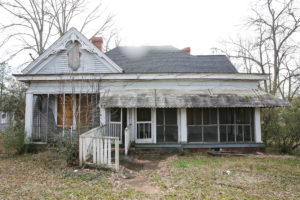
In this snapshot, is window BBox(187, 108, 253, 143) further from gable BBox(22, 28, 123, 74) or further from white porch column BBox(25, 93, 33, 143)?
white porch column BBox(25, 93, 33, 143)

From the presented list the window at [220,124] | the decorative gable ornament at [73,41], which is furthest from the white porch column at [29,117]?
the window at [220,124]

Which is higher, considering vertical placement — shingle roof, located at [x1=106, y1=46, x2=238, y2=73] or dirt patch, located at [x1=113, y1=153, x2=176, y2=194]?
shingle roof, located at [x1=106, y1=46, x2=238, y2=73]

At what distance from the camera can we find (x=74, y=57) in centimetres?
1093

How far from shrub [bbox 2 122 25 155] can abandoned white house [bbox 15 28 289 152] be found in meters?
0.61

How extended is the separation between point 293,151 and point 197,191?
29.7ft

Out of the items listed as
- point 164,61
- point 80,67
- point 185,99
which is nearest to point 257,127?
point 185,99

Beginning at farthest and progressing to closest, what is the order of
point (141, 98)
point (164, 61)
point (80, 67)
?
point (164, 61) < point (80, 67) < point (141, 98)

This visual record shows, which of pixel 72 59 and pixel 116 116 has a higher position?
pixel 72 59

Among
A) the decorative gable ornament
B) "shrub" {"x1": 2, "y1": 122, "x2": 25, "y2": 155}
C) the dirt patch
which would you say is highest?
the decorative gable ornament

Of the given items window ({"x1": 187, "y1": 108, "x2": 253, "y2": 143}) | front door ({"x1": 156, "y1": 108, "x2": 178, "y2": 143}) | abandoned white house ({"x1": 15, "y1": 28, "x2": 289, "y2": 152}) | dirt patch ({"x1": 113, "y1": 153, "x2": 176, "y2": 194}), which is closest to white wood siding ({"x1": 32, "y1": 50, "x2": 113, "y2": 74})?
abandoned white house ({"x1": 15, "y1": 28, "x2": 289, "y2": 152})

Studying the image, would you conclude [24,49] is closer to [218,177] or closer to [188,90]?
[188,90]

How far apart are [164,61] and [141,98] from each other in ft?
14.1

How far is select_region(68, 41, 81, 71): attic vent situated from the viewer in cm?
1086

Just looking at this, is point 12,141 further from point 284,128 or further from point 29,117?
point 284,128
